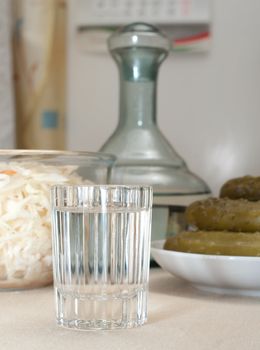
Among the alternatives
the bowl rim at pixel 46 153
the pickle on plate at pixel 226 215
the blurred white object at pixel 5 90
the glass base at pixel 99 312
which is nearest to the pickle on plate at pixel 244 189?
the pickle on plate at pixel 226 215

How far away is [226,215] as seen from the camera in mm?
695

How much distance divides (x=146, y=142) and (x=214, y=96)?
10.2 inches

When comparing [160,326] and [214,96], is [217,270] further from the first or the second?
[214,96]

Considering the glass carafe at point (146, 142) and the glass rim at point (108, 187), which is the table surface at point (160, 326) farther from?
the glass carafe at point (146, 142)

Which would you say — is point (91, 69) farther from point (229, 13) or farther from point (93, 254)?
point (93, 254)

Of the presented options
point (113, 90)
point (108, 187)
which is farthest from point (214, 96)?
point (108, 187)

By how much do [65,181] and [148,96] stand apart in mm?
254

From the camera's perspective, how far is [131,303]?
0.56 meters

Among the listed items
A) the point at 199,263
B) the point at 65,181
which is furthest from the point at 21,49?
the point at 199,263

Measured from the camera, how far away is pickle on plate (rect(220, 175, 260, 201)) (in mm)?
750

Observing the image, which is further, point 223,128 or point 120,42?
point 223,128

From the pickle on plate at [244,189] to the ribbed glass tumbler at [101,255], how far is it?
0.21 meters

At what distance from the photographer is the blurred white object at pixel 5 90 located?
45.9 inches

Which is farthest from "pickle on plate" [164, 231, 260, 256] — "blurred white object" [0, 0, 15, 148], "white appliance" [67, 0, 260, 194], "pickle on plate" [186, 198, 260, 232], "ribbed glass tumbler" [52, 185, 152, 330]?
"blurred white object" [0, 0, 15, 148]
